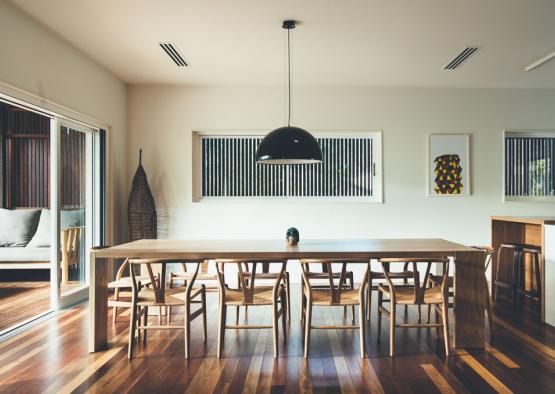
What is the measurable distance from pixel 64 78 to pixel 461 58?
4.51m

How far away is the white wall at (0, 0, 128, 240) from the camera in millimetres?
3871

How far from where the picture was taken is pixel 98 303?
3.53 m

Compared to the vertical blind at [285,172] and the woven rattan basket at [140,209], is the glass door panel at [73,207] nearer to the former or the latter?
the woven rattan basket at [140,209]

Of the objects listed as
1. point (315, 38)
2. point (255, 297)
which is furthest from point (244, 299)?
point (315, 38)

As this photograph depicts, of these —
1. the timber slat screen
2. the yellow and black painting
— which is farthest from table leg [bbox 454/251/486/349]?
the timber slat screen

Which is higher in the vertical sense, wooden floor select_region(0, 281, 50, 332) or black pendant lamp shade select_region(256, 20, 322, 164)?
black pendant lamp shade select_region(256, 20, 322, 164)

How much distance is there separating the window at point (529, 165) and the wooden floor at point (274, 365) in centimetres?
312

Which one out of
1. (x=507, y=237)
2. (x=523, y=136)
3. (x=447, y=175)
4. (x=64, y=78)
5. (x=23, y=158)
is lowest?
(x=507, y=237)

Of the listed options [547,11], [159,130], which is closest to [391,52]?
[547,11]

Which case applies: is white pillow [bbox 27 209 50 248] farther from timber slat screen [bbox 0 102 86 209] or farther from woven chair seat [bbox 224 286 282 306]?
woven chair seat [bbox 224 286 282 306]

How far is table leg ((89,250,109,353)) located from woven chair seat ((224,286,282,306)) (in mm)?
998

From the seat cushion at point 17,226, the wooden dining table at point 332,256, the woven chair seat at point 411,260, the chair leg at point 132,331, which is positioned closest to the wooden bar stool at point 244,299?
the wooden dining table at point 332,256

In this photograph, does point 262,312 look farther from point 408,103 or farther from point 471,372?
point 408,103

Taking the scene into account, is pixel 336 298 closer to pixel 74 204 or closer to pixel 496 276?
pixel 496 276
